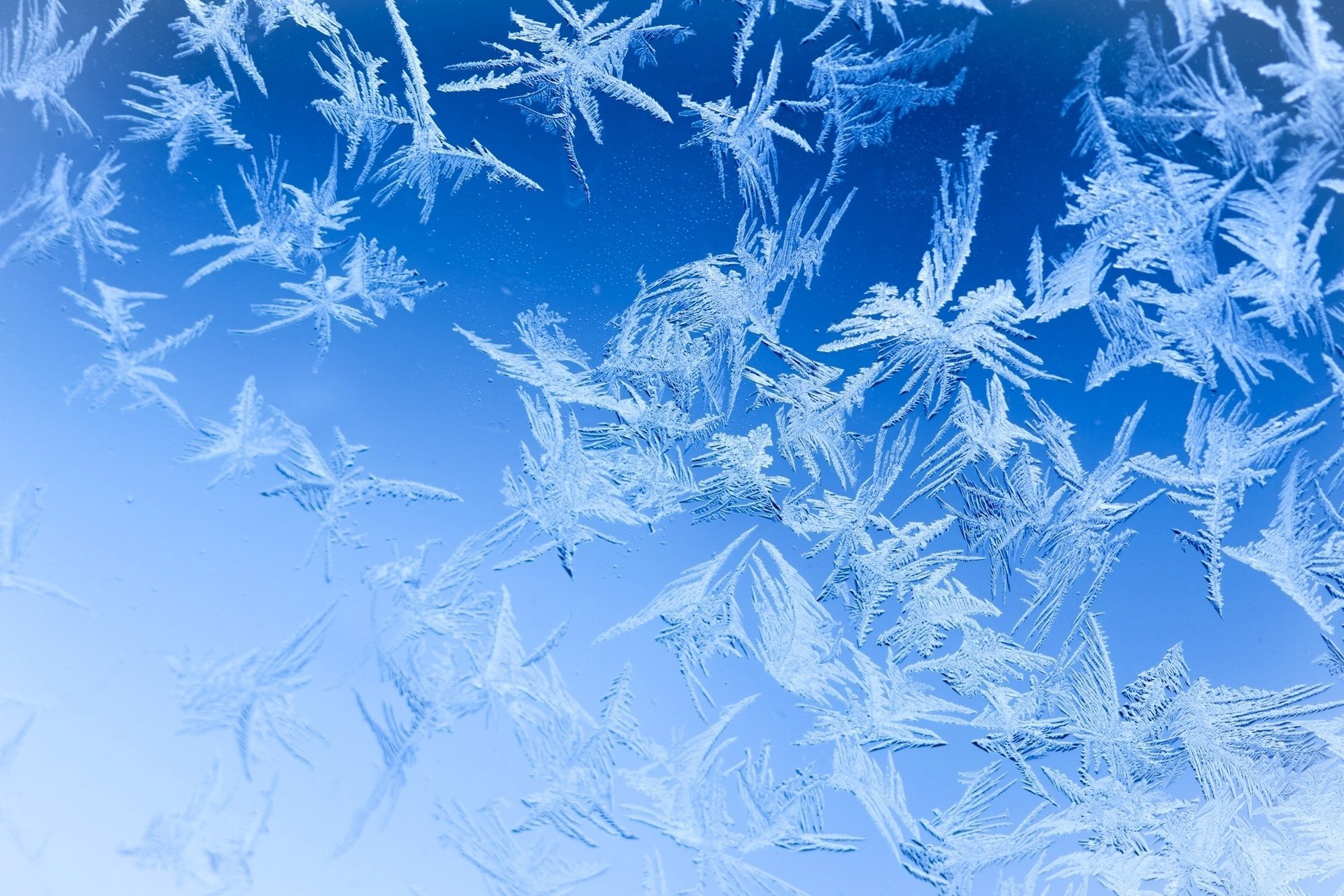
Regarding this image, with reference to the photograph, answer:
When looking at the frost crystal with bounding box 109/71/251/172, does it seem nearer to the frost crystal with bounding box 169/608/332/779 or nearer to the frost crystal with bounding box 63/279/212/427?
Result: the frost crystal with bounding box 63/279/212/427

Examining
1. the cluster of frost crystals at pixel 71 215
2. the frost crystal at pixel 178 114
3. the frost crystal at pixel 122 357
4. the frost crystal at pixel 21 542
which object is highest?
the frost crystal at pixel 178 114

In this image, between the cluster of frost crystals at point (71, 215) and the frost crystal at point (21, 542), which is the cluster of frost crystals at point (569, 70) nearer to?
the cluster of frost crystals at point (71, 215)

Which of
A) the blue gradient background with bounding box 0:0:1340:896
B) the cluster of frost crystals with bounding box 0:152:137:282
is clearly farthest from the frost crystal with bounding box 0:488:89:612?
the cluster of frost crystals with bounding box 0:152:137:282

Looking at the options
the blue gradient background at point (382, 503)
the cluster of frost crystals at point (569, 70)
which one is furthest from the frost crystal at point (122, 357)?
the cluster of frost crystals at point (569, 70)

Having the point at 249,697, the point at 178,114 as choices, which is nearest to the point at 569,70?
the point at 178,114

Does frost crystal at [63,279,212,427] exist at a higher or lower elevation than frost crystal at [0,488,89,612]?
higher

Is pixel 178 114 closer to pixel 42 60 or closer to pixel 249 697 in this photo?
pixel 42 60

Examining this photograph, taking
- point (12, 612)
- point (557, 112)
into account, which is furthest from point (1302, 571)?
point (12, 612)

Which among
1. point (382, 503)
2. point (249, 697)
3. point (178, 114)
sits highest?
point (178, 114)
